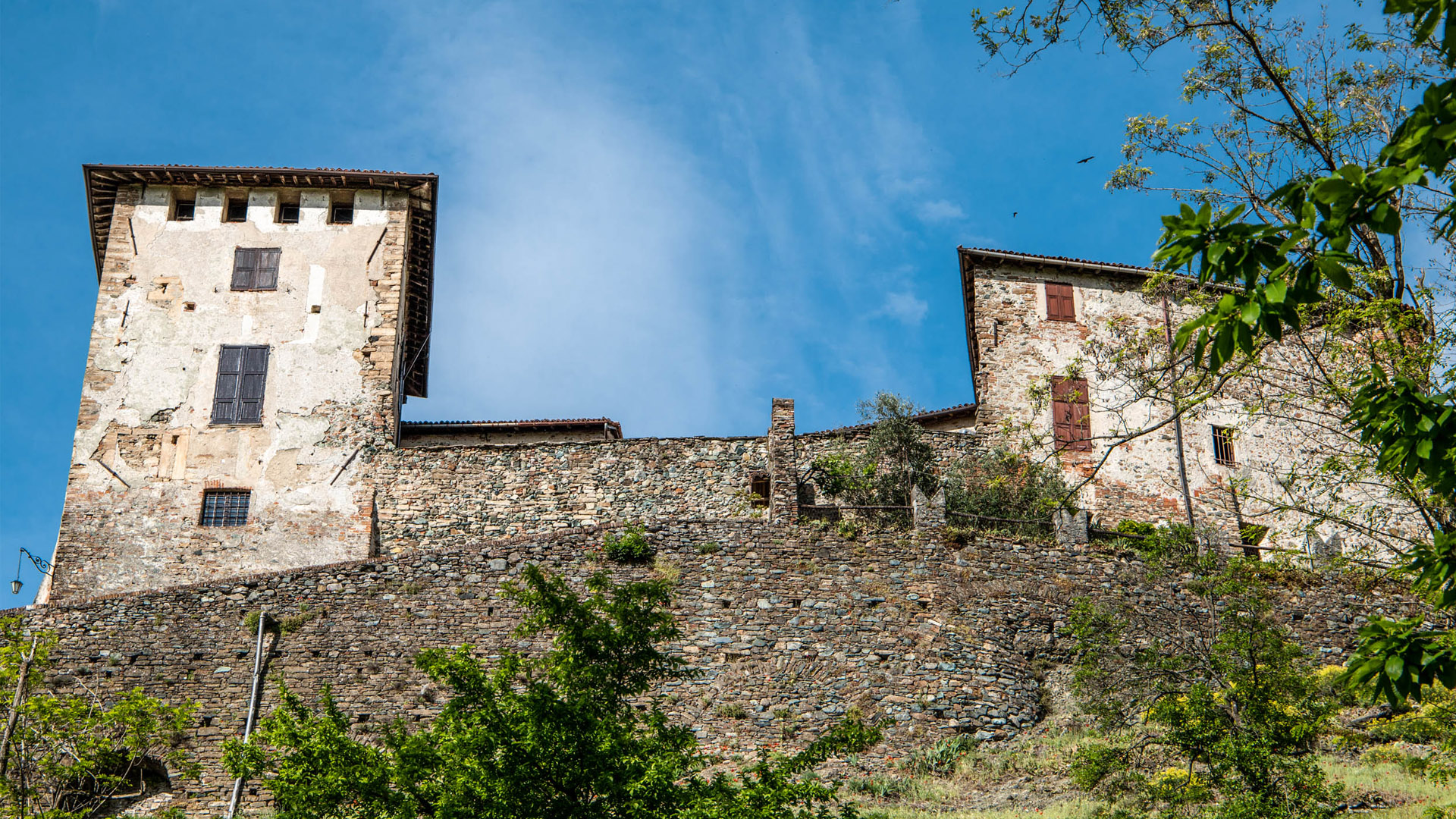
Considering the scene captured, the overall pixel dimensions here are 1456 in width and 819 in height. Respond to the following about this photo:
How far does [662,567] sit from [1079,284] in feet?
45.7

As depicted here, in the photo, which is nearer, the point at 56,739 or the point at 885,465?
the point at 56,739

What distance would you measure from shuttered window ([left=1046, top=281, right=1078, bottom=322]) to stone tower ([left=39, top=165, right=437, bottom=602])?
1473cm

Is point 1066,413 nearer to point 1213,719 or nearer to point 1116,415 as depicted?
point 1116,415

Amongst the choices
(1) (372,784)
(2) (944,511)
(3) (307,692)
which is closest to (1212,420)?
(2) (944,511)

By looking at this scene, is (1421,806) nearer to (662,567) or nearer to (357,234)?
(662,567)

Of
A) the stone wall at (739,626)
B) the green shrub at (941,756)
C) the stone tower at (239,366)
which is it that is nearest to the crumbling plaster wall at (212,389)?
the stone tower at (239,366)

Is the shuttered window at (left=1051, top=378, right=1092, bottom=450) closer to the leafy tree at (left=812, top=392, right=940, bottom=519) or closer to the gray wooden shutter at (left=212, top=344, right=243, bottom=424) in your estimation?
the leafy tree at (left=812, top=392, right=940, bottom=519)

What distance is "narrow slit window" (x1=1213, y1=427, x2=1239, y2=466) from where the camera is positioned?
28.1m

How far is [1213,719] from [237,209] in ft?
78.5

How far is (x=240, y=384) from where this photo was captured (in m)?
27.2

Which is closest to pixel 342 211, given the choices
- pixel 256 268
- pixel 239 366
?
pixel 256 268

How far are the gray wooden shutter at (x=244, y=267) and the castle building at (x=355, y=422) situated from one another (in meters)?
0.06

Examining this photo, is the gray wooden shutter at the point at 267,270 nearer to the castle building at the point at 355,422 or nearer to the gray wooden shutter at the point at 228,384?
the castle building at the point at 355,422

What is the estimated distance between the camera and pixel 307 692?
19.9m
